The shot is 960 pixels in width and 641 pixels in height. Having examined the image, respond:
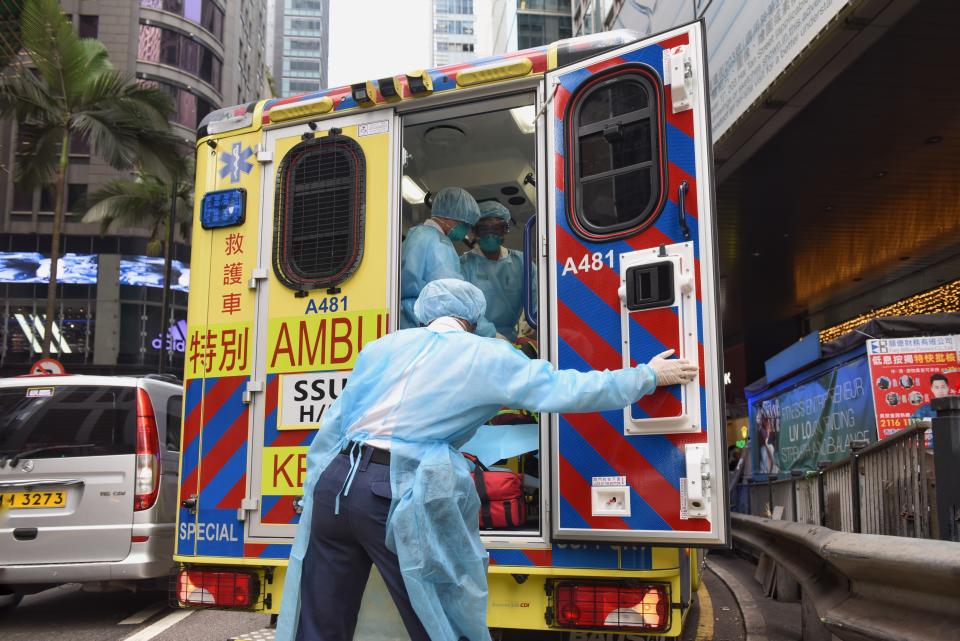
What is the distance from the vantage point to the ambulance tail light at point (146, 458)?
6.07 metres

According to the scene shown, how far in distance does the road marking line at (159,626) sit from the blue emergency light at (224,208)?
2.96 metres

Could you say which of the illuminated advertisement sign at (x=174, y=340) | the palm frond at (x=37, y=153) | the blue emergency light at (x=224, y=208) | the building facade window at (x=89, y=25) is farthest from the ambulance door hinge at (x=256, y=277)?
the building facade window at (x=89, y=25)

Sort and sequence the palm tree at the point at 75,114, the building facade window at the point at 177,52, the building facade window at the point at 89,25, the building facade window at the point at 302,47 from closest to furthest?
the palm tree at the point at 75,114
the building facade window at the point at 89,25
the building facade window at the point at 177,52
the building facade window at the point at 302,47

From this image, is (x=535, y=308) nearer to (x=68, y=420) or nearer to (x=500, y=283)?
(x=500, y=283)

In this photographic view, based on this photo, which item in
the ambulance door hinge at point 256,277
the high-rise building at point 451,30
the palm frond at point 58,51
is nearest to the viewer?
the ambulance door hinge at point 256,277

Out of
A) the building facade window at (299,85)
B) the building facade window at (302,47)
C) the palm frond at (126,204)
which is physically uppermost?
the building facade window at (302,47)

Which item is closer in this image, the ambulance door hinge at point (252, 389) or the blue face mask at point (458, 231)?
the ambulance door hinge at point (252, 389)

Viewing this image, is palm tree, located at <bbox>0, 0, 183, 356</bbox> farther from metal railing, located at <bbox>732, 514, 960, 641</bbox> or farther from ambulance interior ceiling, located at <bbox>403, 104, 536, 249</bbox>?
metal railing, located at <bbox>732, 514, 960, 641</bbox>

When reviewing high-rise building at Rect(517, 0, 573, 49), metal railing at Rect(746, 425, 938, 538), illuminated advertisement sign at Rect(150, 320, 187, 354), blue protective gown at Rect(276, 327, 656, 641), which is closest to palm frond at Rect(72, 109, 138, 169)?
metal railing at Rect(746, 425, 938, 538)

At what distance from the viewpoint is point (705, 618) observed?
6.48 meters

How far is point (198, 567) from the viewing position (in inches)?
162

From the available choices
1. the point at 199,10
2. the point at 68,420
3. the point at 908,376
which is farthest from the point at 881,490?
the point at 199,10

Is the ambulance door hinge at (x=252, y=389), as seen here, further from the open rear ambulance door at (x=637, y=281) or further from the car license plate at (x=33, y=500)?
the car license plate at (x=33, y=500)

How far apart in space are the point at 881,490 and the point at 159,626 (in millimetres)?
5203
